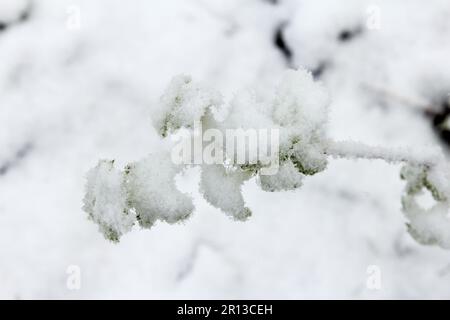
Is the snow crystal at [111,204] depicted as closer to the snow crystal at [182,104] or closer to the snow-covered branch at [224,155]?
the snow-covered branch at [224,155]

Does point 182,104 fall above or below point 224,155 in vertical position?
above

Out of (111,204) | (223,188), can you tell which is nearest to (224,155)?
(223,188)

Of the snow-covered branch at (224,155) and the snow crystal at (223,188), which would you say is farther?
the snow crystal at (223,188)

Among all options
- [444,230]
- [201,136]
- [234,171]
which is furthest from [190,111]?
[444,230]

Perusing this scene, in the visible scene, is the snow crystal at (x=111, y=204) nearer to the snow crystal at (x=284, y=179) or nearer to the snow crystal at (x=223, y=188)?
the snow crystal at (x=223, y=188)

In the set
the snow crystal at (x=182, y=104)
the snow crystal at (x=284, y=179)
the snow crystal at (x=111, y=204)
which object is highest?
the snow crystal at (x=182, y=104)

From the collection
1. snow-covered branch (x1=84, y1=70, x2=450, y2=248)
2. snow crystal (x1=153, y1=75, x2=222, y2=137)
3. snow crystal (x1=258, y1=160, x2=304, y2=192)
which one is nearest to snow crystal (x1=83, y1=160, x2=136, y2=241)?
snow-covered branch (x1=84, y1=70, x2=450, y2=248)

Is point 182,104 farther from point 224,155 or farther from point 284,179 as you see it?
point 284,179

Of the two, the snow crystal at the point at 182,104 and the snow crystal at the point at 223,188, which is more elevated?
the snow crystal at the point at 182,104

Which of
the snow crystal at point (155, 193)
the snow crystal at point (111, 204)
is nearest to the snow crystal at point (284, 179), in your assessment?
the snow crystal at point (155, 193)

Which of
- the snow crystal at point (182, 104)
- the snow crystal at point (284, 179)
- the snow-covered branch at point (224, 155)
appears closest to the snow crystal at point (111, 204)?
the snow-covered branch at point (224, 155)

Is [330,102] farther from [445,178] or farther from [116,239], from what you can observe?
[116,239]
